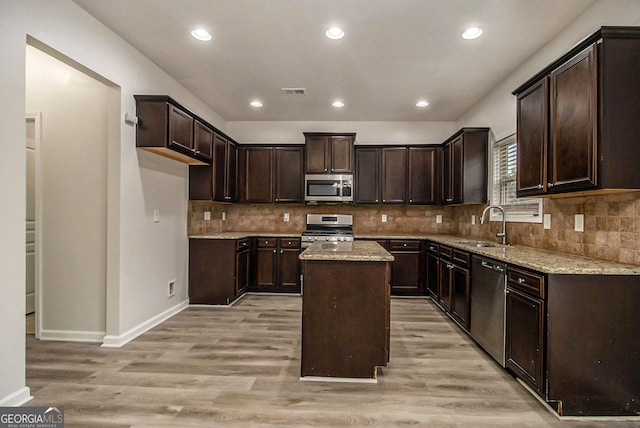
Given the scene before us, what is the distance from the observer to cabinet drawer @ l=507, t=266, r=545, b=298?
1.94 m

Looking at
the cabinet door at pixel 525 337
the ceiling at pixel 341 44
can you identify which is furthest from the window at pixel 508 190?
the cabinet door at pixel 525 337

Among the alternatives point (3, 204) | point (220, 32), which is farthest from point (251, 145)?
point (3, 204)

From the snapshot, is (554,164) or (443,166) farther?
(443,166)

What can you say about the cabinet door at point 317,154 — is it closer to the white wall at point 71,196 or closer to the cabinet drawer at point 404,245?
the cabinet drawer at point 404,245

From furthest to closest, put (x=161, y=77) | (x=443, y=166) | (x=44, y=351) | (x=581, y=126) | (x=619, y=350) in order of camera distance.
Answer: (x=443, y=166) → (x=161, y=77) → (x=44, y=351) → (x=581, y=126) → (x=619, y=350)

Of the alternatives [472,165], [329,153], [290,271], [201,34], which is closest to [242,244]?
[290,271]

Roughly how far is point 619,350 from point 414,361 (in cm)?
130

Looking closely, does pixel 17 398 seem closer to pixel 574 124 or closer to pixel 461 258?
pixel 461 258

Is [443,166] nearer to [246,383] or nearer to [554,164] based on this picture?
[554,164]

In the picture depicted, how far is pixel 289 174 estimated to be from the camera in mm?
5047

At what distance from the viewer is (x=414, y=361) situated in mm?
2570

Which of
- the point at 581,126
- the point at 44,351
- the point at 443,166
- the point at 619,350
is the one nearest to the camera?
the point at 619,350

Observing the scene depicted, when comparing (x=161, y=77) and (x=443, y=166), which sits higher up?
(x=161, y=77)

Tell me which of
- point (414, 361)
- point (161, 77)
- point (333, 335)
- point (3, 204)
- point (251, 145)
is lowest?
point (414, 361)
